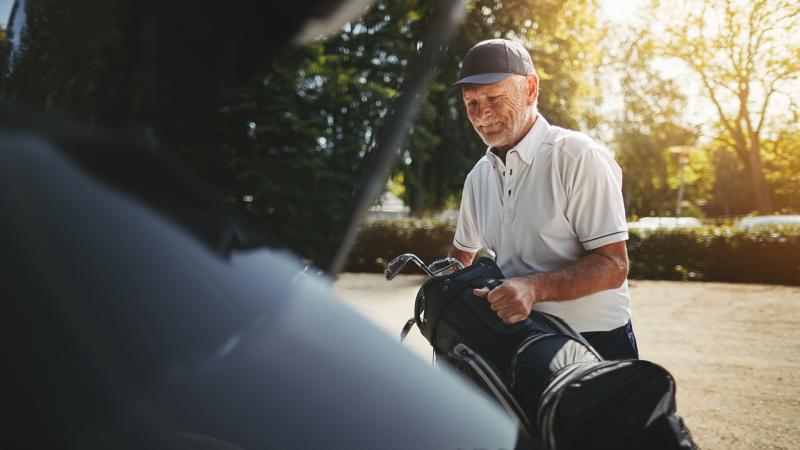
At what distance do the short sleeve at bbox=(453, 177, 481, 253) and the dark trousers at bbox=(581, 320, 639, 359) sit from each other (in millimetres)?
475

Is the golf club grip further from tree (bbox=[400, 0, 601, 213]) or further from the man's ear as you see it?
tree (bbox=[400, 0, 601, 213])

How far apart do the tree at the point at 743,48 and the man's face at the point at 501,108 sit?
8.66 ft

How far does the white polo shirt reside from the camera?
1538mm

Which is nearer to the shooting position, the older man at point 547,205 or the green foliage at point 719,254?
the older man at point 547,205

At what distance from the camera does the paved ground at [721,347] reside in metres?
3.75

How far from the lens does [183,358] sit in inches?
22.4

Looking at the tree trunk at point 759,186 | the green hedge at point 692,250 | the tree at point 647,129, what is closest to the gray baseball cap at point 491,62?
the green hedge at point 692,250

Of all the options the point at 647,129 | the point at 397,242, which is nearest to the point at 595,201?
the point at 397,242

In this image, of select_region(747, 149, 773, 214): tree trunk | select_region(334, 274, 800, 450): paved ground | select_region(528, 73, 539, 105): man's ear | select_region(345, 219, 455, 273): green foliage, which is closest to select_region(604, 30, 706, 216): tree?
select_region(747, 149, 773, 214): tree trunk

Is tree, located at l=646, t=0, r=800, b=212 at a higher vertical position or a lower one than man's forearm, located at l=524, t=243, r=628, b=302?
higher

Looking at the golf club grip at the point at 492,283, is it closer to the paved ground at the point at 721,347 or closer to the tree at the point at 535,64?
the paved ground at the point at 721,347

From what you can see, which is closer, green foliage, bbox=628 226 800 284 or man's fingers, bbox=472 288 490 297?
man's fingers, bbox=472 288 490 297

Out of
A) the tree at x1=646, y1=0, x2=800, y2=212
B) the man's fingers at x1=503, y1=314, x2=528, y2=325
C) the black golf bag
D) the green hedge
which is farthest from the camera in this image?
the green hedge

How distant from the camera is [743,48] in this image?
19.6ft
